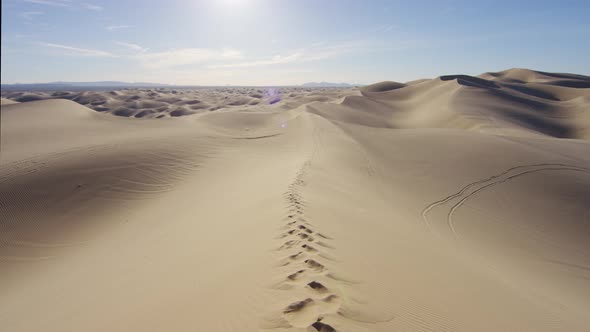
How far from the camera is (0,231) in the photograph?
832 cm

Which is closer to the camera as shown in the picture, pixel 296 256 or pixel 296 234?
pixel 296 256

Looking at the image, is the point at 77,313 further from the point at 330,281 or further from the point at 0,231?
the point at 0,231

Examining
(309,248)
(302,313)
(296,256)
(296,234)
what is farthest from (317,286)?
Answer: (296,234)

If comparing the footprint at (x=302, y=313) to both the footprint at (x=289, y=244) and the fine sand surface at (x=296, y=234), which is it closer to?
the fine sand surface at (x=296, y=234)

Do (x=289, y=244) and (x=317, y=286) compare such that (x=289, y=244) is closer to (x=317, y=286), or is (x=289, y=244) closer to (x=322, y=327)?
(x=317, y=286)

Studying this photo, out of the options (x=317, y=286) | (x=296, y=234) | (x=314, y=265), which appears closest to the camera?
(x=317, y=286)

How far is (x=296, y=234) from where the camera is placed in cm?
539

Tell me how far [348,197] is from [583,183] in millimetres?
10531

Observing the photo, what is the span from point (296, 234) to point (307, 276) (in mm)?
1461

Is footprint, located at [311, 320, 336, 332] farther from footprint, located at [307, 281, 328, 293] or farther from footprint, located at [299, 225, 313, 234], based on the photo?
footprint, located at [299, 225, 313, 234]

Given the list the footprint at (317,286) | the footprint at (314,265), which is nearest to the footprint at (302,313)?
the footprint at (317,286)

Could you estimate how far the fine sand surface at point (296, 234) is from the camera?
387 cm

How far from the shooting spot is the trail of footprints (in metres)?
3.18

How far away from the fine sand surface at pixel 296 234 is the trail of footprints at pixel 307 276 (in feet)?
0.09
